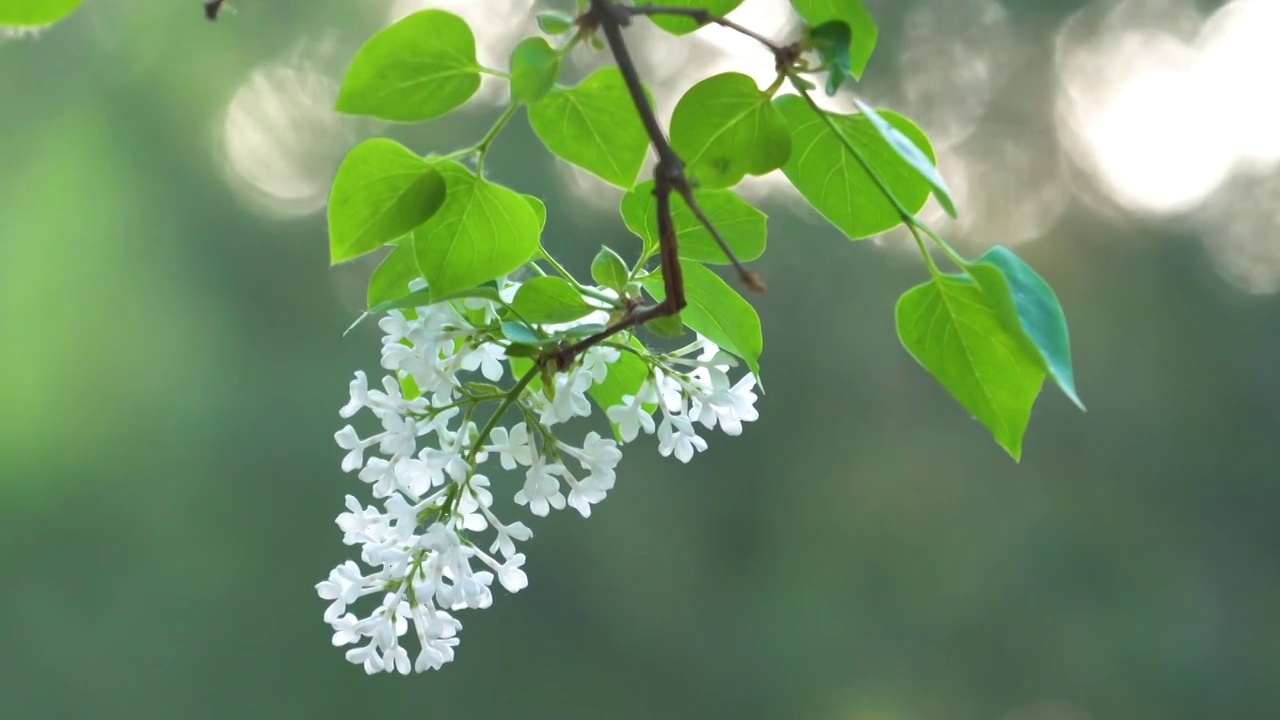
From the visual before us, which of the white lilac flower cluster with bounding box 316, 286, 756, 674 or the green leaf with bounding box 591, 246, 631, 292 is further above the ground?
the green leaf with bounding box 591, 246, 631, 292

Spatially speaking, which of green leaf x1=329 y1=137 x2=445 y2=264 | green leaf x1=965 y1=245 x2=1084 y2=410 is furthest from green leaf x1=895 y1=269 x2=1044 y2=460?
green leaf x1=329 y1=137 x2=445 y2=264

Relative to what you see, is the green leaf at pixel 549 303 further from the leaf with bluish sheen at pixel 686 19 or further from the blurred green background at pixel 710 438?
the blurred green background at pixel 710 438

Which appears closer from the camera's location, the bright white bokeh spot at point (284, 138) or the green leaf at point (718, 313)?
the green leaf at point (718, 313)

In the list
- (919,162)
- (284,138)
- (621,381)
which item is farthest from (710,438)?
(919,162)

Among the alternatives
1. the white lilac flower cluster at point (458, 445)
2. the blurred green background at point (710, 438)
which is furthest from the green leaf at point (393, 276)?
the blurred green background at point (710, 438)

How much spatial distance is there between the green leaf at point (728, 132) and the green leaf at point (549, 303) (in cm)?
4

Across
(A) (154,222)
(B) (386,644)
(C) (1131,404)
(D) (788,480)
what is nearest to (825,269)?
(D) (788,480)

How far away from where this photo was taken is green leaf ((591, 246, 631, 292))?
312 millimetres

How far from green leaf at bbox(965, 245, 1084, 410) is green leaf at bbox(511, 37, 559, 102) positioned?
0.33ft

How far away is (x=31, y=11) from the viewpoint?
250mm

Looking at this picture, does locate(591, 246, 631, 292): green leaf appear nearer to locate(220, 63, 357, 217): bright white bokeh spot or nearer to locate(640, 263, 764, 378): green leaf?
locate(640, 263, 764, 378): green leaf

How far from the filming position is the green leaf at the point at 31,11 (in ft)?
0.81

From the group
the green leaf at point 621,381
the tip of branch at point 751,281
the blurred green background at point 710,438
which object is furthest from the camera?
the blurred green background at point 710,438

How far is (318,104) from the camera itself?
164cm
